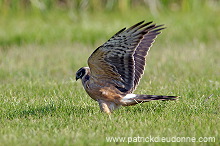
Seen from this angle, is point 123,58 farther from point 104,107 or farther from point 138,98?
point 104,107

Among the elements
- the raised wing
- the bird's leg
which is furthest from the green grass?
the raised wing

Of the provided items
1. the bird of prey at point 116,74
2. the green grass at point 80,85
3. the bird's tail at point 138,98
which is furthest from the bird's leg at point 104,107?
the bird's tail at point 138,98

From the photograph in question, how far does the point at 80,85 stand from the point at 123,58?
2465mm

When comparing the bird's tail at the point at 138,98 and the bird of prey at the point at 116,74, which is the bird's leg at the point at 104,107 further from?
the bird's tail at the point at 138,98

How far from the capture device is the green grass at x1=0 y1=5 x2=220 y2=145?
202 inches

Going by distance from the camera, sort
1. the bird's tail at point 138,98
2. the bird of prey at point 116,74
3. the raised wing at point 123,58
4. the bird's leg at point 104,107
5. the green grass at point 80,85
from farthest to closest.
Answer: the bird's leg at point 104,107 < the bird's tail at point 138,98 < the bird of prey at point 116,74 < the raised wing at point 123,58 < the green grass at point 80,85

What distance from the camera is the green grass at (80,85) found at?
513 cm

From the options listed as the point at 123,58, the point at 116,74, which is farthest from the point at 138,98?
the point at 123,58

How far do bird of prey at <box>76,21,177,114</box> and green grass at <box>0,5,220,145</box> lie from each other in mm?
193

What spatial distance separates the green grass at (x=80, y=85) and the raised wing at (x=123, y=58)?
451mm

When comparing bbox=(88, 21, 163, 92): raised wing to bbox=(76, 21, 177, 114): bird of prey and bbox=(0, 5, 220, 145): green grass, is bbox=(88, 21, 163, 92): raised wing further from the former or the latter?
bbox=(0, 5, 220, 145): green grass

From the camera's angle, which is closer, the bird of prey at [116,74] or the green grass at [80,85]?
the green grass at [80,85]

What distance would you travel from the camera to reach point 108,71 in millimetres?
5926

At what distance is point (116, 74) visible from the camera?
5965 mm
